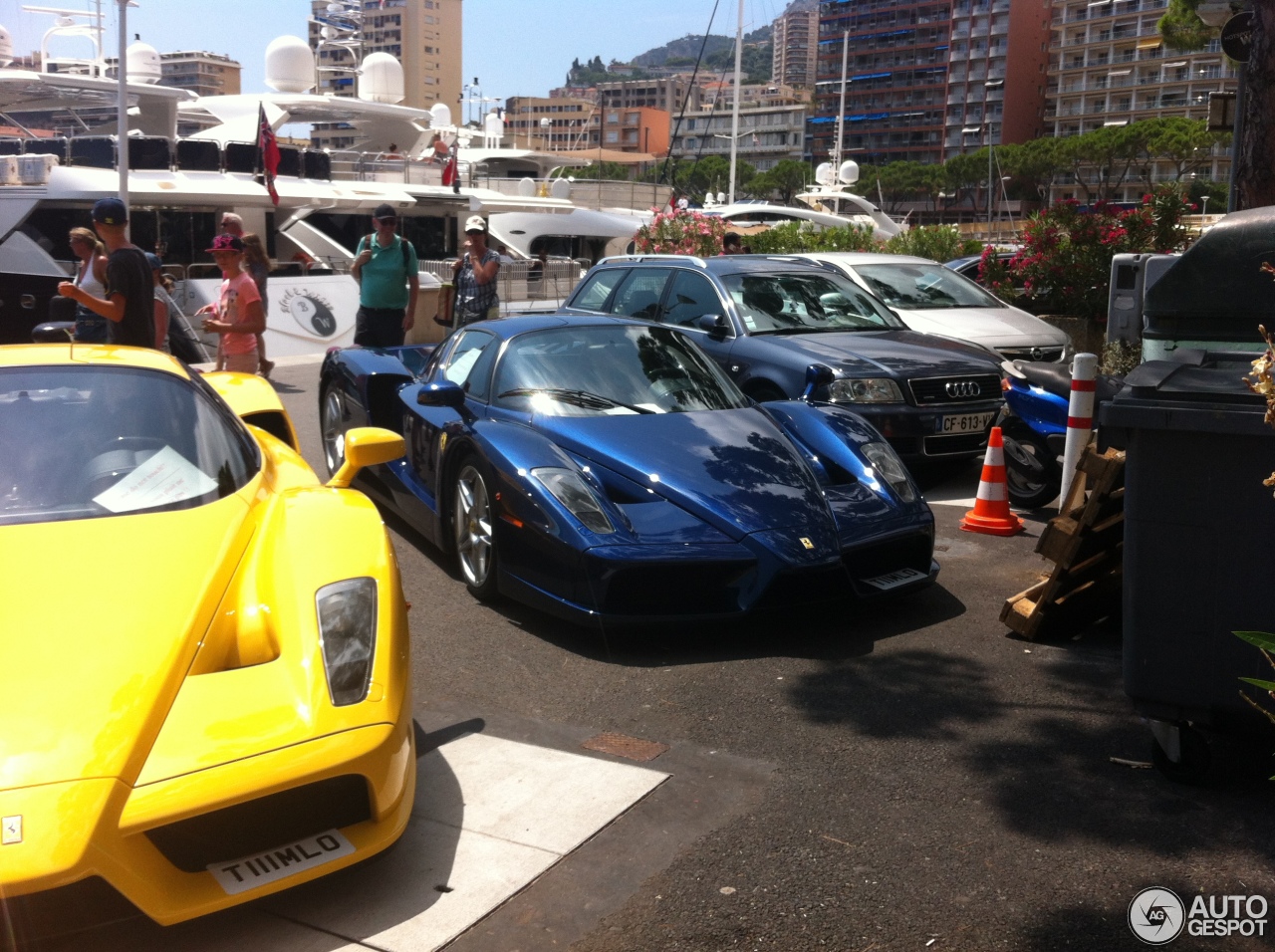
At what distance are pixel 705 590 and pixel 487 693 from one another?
0.96 m

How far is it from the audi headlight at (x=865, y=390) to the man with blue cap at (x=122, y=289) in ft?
14.2

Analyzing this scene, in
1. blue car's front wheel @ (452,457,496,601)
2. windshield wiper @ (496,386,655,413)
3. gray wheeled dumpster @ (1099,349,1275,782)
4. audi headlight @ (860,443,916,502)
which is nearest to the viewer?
gray wheeled dumpster @ (1099,349,1275,782)

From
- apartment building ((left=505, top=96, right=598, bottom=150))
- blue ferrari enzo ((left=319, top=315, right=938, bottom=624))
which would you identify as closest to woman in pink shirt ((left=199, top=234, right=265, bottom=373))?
blue ferrari enzo ((left=319, top=315, right=938, bottom=624))

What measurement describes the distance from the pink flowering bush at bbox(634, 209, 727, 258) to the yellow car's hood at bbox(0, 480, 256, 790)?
13.2 meters

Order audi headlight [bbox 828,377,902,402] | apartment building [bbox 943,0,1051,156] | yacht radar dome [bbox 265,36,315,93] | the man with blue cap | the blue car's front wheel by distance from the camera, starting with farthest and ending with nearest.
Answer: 1. apartment building [bbox 943,0,1051,156]
2. yacht radar dome [bbox 265,36,315,93]
3. audi headlight [bbox 828,377,902,402]
4. the man with blue cap
5. the blue car's front wheel

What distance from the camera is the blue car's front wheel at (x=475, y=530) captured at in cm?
545

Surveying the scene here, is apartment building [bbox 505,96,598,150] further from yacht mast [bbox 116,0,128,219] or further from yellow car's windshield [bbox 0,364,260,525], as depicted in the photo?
yellow car's windshield [bbox 0,364,260,525]

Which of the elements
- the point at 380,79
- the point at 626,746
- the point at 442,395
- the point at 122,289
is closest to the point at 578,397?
the point at 442,395

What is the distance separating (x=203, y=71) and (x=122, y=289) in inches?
7178

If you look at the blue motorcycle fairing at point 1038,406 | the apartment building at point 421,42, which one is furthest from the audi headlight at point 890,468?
the apartment building at point 421,42

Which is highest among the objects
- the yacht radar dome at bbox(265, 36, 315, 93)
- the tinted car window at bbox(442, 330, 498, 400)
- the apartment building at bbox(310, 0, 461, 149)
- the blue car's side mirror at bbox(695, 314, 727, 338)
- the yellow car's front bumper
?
the apartment building at bbox(310, 0, 461, 149)

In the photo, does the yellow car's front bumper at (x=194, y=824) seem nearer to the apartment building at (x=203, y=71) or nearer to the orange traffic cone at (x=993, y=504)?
the orange traffic cone at (x=993, y=504)

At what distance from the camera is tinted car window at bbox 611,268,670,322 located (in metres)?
9.70

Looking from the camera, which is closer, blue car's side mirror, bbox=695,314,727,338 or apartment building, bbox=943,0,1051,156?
blue car's side mirror, bbox=695,314,727,338
